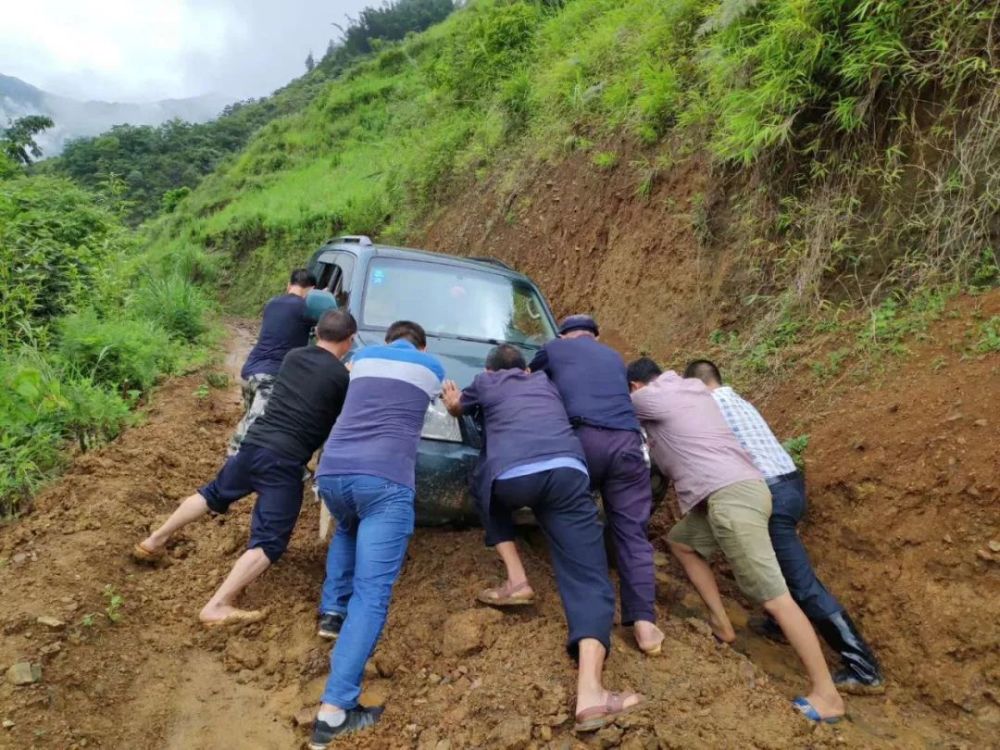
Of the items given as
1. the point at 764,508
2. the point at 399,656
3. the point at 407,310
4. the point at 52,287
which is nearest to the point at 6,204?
the point at 52,287

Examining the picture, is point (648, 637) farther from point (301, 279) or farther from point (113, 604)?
point (301, 279)

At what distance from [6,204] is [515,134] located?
699 centimetres

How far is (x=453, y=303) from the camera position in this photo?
190 inches

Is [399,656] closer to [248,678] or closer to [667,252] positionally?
[248,678]

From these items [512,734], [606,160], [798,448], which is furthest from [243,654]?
[606,160]

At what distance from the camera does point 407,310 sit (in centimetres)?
461

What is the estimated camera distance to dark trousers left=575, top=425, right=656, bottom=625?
327cm

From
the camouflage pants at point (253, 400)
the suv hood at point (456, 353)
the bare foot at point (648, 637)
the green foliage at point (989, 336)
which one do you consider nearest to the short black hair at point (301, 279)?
the camouflage pants at point (253, 400)

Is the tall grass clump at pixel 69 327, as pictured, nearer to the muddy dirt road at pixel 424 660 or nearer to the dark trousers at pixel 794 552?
the muddy dirt road at pixel 424 660

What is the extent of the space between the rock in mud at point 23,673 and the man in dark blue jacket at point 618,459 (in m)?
2.53

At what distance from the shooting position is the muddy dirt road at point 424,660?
2605 millimetres

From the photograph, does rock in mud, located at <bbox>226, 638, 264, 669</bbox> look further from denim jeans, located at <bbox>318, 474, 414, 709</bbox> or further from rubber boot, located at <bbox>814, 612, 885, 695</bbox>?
rubber boot, located at <bbox>814, 612, 885, 695</bbox>

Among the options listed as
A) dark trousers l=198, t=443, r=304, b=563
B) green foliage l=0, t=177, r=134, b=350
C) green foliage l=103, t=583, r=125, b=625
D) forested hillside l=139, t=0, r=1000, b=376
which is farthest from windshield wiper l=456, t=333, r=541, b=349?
green foliage l=0, t=177, r=134, b=350

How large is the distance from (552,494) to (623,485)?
50cm
